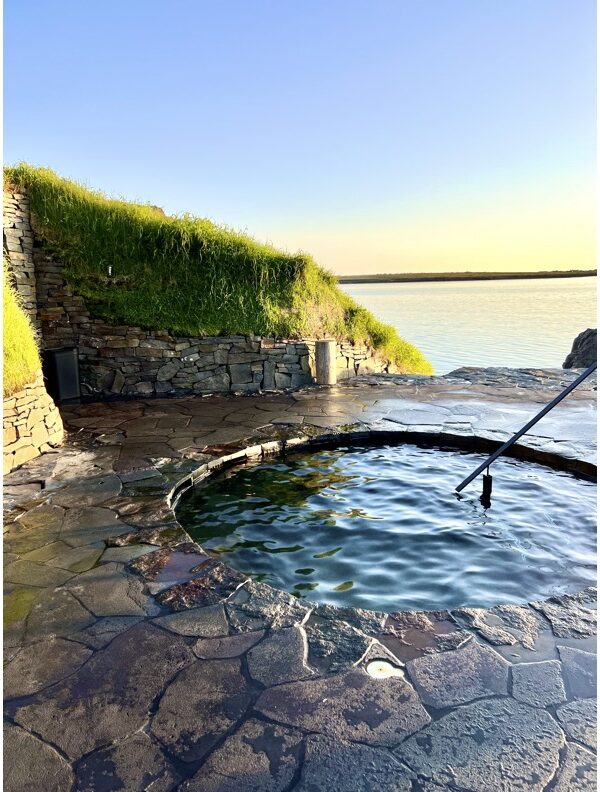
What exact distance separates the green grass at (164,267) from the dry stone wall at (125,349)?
0.62 ft

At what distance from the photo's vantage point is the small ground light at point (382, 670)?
261 cm

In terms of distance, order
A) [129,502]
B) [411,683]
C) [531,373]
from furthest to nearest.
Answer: [531,373]
[129,502]
[411,683]

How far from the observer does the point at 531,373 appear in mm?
10719

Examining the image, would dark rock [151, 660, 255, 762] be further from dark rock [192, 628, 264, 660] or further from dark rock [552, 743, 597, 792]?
dark rock [552, 743, 597, 792]

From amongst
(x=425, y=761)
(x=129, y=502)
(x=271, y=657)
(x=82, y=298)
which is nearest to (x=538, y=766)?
(x=425, y=761)

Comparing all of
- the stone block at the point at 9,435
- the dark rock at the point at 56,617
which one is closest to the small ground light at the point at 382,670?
the dark rock at the point at 56,617

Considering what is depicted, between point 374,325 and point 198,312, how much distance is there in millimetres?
4105

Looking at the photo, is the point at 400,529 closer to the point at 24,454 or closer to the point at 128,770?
the point at 128,770

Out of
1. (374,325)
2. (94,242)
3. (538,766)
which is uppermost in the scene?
(94,242)

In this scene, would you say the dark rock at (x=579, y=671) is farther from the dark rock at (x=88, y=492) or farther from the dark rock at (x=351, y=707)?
the dark rock at (x=88, y=492)

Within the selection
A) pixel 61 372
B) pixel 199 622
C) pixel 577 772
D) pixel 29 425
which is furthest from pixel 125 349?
pixel 577 772

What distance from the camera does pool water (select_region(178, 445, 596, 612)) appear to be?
3.54 m

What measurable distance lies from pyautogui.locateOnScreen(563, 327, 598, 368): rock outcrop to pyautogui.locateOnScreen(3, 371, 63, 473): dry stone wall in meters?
11.8

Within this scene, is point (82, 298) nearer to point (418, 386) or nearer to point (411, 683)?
point (418, 386)
